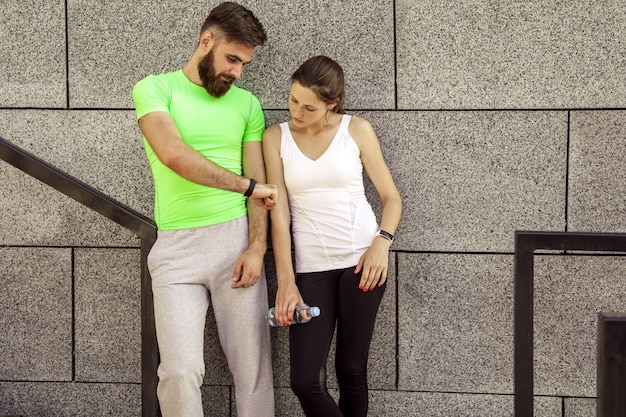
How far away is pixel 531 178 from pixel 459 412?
4.57ft

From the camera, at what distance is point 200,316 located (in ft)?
11.1

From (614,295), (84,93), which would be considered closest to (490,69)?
(614,295)

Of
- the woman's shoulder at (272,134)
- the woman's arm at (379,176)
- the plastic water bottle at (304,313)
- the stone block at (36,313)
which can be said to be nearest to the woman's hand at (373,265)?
the woman's arm at (379,176)

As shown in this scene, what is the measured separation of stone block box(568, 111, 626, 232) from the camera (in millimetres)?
3812

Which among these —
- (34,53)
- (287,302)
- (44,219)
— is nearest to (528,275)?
(287,302)

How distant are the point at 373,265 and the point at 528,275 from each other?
1178 millimetres

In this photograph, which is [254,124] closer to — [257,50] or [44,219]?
[257,50]

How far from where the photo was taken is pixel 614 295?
3869 millimetres

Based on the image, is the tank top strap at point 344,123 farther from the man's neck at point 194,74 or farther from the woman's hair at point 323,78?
the man's neck at point 194,74

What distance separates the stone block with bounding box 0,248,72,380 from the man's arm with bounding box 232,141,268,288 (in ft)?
4.19

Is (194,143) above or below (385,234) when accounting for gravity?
above

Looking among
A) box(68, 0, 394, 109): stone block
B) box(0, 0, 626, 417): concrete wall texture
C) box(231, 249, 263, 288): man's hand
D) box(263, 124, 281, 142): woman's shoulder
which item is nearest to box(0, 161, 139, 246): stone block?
box(0, 0, 626, 417): concrete wall texture

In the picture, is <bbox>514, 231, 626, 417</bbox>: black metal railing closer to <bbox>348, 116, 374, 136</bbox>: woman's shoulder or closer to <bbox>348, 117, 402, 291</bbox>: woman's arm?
<bbox>348, 117, 402, 291</bbox>: woman's arm

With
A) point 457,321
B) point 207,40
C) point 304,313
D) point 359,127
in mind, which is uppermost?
point 207,40
